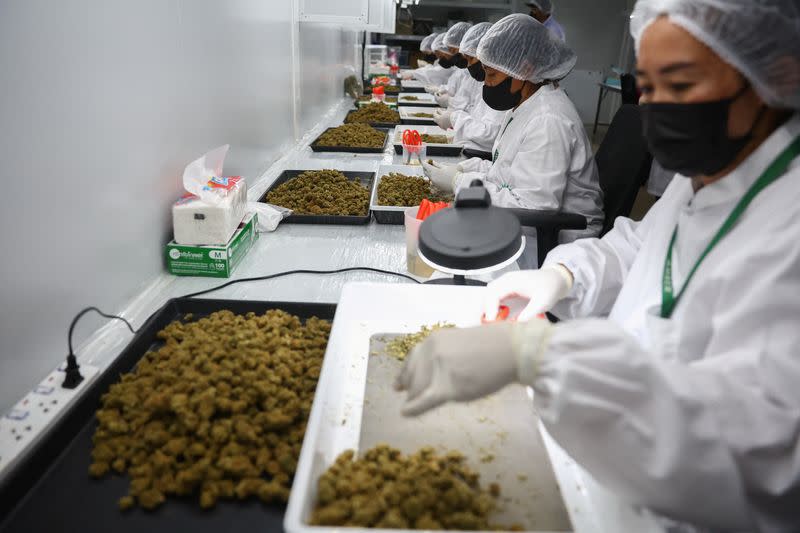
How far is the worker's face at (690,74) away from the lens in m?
0.75

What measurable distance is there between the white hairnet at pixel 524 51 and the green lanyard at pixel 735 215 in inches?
54.6

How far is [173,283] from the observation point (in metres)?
1.43

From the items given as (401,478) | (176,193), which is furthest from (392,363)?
(176,193)

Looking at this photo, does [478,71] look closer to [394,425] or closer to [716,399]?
[394,425]

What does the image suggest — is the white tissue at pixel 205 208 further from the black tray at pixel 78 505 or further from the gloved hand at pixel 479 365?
the gloved hand at pixel 479 365

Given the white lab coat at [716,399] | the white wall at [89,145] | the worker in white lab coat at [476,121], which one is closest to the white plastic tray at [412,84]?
the worker in white lab coat at [476,121]

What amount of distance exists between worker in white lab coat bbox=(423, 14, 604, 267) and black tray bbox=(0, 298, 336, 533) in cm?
139

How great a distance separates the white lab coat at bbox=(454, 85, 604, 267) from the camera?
193 cm

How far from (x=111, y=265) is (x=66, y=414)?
443 millimetres

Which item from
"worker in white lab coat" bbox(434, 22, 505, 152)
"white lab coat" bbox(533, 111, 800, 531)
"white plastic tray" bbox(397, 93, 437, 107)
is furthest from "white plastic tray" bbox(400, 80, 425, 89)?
"white lab coat" bbox(533, 111, 800, 531)

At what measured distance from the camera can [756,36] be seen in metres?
0.72

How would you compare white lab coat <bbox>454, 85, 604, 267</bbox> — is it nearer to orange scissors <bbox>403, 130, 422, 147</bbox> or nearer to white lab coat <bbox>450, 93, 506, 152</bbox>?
orange scissors <bbox>403, 130, 422, 147</bbox>

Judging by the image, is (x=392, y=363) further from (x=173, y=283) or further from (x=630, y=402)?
(x=173, y=283)

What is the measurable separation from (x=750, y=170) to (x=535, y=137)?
1208 millimetres
